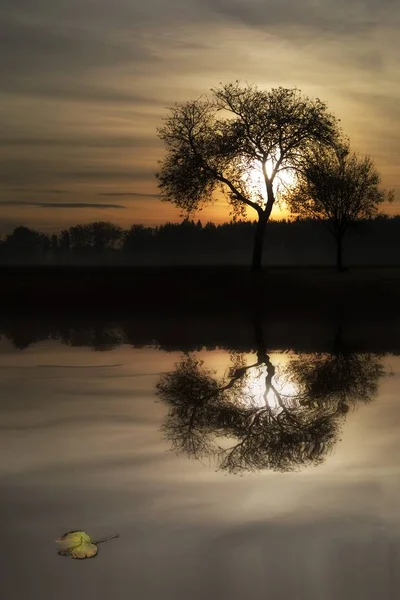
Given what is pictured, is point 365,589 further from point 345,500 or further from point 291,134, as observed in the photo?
point 291,134

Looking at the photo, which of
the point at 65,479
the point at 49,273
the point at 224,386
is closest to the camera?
the point at 65,479

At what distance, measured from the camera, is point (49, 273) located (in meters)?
61.1

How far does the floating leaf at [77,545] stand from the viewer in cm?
809

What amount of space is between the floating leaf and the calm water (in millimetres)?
91

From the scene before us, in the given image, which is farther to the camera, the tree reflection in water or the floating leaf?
the tree reflection in water

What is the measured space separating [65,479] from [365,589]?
4.41 meters

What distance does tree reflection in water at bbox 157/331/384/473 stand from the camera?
1223 cm

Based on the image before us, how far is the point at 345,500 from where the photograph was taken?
9.95 m

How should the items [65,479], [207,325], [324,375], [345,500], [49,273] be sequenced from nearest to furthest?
[345,500], [65,479], [324,375], [207,325], [49,273]

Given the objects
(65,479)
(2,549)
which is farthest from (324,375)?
(2,549)

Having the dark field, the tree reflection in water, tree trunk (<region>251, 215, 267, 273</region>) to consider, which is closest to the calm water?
the tree reflection in water

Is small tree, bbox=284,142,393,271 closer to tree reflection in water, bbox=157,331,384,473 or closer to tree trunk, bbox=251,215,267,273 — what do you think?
tree trunk, bbox=251,215,267,273

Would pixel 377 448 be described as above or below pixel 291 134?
below

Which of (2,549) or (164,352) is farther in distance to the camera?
(164,352)
